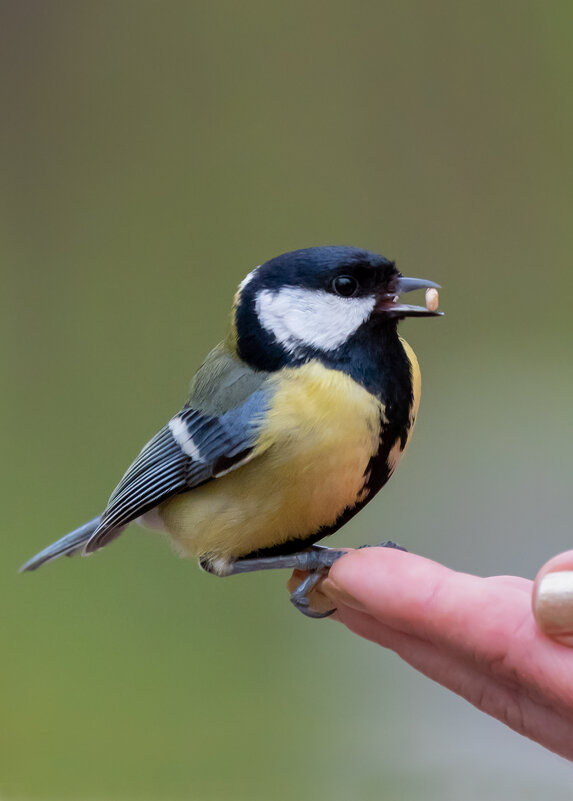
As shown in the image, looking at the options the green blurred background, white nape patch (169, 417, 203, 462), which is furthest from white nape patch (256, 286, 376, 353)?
the green blurred background

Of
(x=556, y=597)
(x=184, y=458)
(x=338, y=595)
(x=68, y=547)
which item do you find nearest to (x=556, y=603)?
(x=556, y=597)

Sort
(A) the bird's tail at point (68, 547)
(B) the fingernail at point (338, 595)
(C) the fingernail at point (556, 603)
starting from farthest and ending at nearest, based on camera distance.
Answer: (A) the bird's tail at point (68, 547)
(B) the fingernail at point (338, 595)
(C) the fingernail at point (556, 603)

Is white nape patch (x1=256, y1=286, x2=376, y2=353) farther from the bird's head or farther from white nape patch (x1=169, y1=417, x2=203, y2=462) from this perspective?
white nape patch (x1=169, y1=417, x2=203, y2=462)

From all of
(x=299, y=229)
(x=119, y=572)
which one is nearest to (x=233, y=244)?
(x=299, y=229)

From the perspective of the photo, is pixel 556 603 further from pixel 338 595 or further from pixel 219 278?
pixel 219 278

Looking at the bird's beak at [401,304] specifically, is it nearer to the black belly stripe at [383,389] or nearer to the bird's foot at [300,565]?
the black belly stripe at [383,389]

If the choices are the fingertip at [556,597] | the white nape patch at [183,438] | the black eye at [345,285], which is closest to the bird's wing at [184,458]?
the white nape patch at [183,438]
